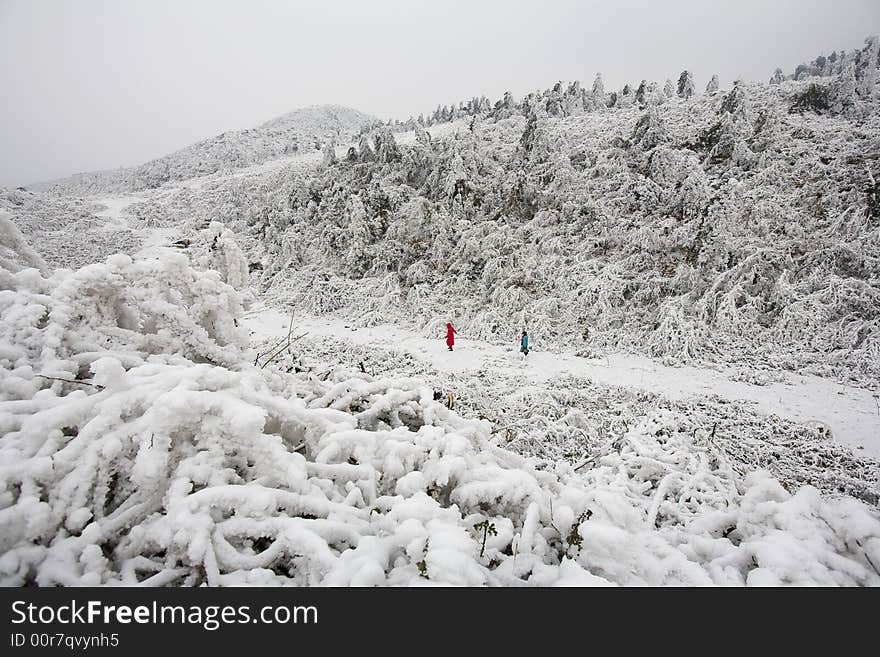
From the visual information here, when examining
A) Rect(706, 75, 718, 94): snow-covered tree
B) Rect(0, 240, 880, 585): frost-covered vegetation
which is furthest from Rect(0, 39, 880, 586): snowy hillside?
Rect(706, 75, 718, 94): snow-covered tree

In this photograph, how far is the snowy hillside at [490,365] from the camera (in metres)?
1.86

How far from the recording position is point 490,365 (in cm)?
1152

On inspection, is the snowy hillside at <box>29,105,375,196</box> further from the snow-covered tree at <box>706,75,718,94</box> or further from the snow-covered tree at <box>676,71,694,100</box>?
the snow-covered tree at <box>706,75,718,94</box>

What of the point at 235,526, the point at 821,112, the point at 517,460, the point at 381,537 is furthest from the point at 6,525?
the point at 821,112

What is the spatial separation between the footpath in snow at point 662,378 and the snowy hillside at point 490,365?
0.09 meters

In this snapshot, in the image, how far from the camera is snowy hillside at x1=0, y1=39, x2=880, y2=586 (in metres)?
1.86

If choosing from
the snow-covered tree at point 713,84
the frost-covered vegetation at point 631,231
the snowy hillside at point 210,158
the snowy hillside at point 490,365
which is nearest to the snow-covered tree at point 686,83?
the snowy hillside at point 490,365

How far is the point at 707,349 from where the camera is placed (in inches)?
445

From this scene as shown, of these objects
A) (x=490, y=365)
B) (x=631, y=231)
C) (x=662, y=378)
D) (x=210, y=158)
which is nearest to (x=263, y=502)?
(x=490, y=365)

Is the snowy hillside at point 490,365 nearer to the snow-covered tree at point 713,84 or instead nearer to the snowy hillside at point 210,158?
the snow-covered tree at point 713,84

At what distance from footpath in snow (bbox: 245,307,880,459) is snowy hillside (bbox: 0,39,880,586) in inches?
3.7

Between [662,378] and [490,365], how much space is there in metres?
4.21

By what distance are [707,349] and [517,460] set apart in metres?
10.4
